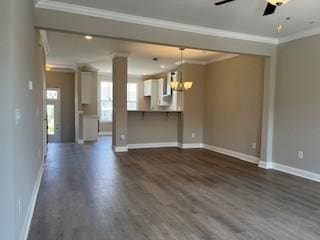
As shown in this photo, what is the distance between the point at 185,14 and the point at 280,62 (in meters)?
2.45

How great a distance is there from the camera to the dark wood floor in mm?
2582

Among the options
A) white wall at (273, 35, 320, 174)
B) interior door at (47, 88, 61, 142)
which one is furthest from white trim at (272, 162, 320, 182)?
interior door at (47, 88, 61, 142)

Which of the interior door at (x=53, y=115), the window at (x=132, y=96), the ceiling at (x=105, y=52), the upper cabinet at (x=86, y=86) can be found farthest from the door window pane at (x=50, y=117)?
the window at (x=132, y=96)

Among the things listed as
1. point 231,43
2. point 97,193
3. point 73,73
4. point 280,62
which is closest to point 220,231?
point 97,193

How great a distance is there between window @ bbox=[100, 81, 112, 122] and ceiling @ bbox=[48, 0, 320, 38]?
729 cm

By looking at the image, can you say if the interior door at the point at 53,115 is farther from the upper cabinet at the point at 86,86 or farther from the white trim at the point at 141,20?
the white trim at the point at 141,20

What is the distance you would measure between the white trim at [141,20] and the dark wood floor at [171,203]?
2.55m

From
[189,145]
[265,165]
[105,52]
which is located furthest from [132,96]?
[265,165]

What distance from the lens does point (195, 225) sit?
2721mm

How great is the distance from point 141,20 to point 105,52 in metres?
2.98

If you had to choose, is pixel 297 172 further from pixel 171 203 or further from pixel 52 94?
pixel 52 94

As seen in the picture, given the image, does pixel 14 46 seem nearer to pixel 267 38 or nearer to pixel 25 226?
pixel 25 226

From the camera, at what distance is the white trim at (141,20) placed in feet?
11.7

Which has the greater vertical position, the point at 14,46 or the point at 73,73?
the point at 73,73
